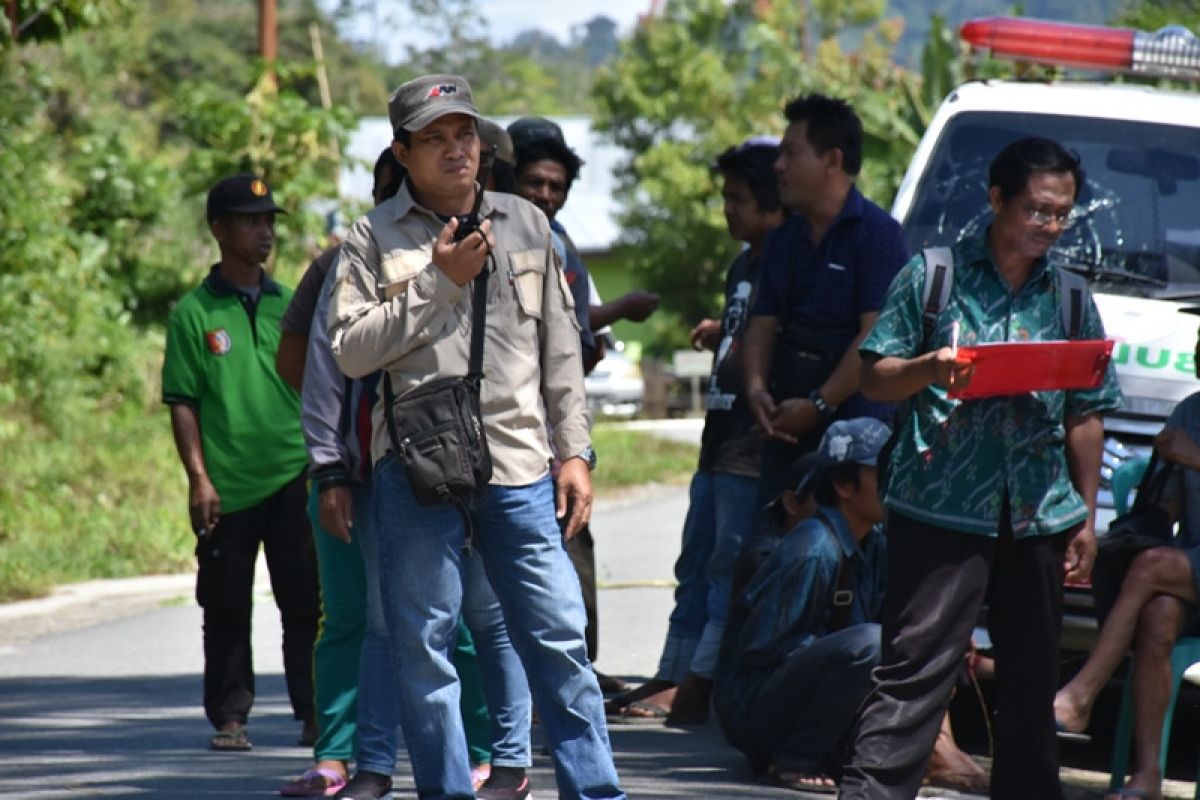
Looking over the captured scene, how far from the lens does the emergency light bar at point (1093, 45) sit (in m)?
9.15

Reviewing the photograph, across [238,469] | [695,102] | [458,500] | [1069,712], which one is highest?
[695,102]

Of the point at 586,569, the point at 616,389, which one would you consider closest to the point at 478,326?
the point at 586,569

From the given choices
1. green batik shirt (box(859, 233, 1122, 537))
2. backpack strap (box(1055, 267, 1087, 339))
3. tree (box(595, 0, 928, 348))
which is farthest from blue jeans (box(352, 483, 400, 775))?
tree (box(595, 0, 928, 348))

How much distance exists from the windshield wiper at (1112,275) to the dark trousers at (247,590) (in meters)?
3.12

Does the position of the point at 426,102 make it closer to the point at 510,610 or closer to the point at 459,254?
the point at 459,254

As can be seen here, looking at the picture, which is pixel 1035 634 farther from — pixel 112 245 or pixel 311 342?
pixel 112 245

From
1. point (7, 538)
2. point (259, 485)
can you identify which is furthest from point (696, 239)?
point (259, 485)

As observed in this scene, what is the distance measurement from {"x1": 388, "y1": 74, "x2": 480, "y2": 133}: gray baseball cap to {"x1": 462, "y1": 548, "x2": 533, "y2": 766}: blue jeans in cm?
115

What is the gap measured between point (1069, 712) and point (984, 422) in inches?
52.5

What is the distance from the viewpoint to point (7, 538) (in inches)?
518

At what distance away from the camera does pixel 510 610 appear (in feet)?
16.6

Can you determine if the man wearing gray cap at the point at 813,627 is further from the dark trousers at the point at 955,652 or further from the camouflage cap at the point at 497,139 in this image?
the camouflage cap at the point at 497,139

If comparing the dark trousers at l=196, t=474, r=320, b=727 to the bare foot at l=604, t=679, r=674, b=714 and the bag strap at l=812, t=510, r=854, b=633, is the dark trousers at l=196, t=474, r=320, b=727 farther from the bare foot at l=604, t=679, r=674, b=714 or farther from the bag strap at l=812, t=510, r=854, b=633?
the bag strap at l=812, t=510, r=854, b=633

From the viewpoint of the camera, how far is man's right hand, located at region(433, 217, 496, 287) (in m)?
4.79
